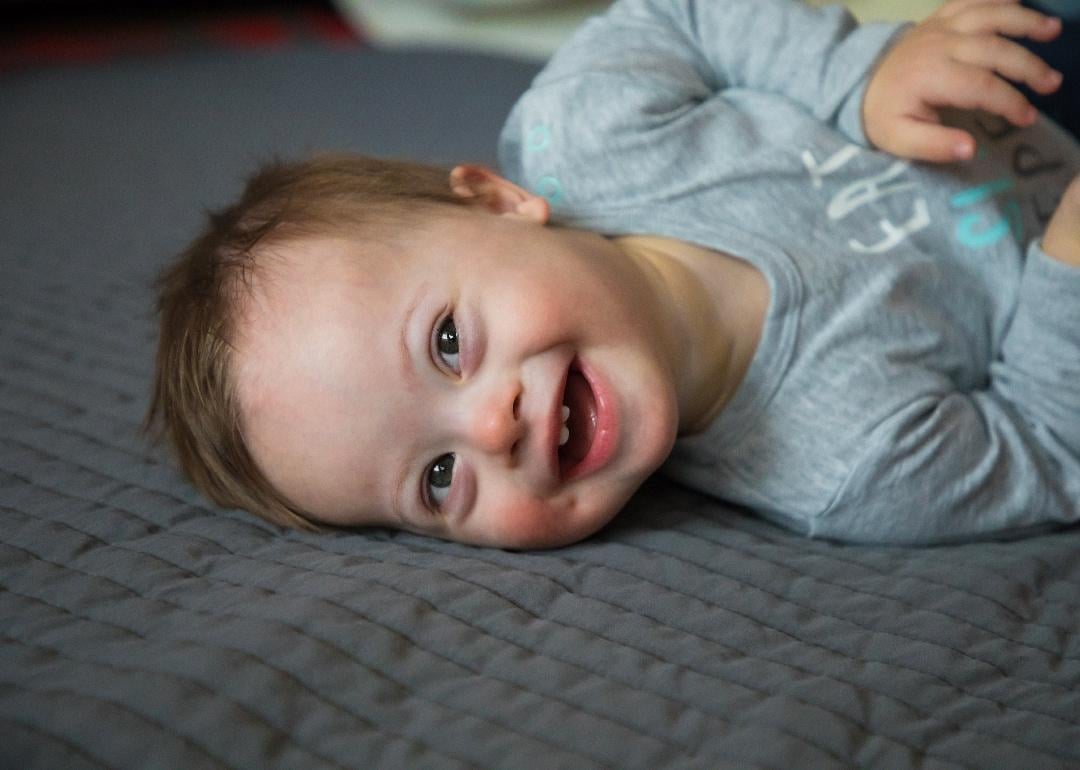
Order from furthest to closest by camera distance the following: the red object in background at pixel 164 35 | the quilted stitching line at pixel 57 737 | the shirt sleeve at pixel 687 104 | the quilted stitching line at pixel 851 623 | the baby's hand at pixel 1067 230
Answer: the red object in background at pixel 164 35 < the shirt sleeve at pixel 687 104 < the baby's hand at pixel 1067 230 < the quilted stitching line at pixel 851 623 < the quilted stitching line at pixel 57 737

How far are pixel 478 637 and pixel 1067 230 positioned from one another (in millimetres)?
613

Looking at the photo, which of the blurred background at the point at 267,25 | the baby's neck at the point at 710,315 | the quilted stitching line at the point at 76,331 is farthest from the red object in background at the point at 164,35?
the baby's neck at the point at 710,315

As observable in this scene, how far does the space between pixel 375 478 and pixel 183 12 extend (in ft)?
9.20

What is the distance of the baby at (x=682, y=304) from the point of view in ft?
2.90

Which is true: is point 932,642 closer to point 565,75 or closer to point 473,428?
point 473,428

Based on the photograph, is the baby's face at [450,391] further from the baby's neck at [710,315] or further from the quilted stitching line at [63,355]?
the quilted stitching line at [63,355]

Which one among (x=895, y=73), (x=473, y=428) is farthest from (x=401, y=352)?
(x=895, y=73)

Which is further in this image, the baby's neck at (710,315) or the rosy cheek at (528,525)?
the baby's neck at (710,315)

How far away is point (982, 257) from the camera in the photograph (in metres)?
1.11

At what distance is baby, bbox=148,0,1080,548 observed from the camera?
0.88m

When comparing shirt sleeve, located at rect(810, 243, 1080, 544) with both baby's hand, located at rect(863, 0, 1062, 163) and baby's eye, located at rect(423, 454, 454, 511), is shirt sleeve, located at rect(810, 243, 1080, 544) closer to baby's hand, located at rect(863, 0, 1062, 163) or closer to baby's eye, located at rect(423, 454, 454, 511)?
baby's hand, located at rect(863, 0, 1062, 163)

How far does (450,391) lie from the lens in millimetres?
874

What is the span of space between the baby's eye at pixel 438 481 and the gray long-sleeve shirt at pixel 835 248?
0.25 m

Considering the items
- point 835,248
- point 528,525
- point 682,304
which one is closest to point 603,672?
point 528,525
